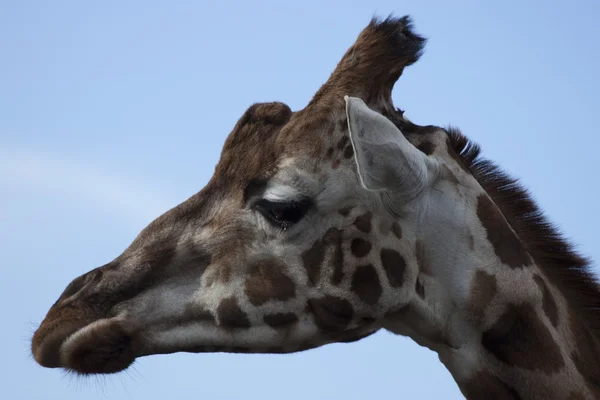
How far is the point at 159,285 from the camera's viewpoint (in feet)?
17.0

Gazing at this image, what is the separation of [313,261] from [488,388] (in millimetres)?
1133

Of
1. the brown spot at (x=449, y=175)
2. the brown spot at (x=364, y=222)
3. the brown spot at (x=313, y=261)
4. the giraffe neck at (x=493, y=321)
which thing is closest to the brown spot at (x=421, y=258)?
the giraffe neck at (x=493, y=321)

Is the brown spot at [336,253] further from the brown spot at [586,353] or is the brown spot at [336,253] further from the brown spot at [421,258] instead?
the brown spot at [586,353]

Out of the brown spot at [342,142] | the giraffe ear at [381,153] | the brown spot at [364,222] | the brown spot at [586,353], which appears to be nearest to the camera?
the giraffe ear at [381,153]

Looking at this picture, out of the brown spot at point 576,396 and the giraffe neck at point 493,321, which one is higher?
the giraffe neck at point 493,321

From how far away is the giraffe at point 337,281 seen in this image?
499 centimetres

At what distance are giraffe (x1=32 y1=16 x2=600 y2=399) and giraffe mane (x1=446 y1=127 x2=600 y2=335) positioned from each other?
0.06 m

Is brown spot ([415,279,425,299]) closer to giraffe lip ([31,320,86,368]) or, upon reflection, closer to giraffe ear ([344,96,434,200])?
giraffe ear ([344,96,434,200])

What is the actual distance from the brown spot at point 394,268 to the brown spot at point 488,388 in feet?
2.09

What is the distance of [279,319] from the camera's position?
5145 mm

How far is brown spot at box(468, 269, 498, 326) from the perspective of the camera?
197 inches

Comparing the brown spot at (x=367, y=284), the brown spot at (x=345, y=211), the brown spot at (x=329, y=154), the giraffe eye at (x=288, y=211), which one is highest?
the brown spot at (x=329, y=154)

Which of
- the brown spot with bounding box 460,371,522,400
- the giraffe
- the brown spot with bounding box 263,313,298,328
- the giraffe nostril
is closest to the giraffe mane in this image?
Result: the giraffe

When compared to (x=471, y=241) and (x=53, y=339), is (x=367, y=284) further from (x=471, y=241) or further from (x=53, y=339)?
(x=53, y=339)
